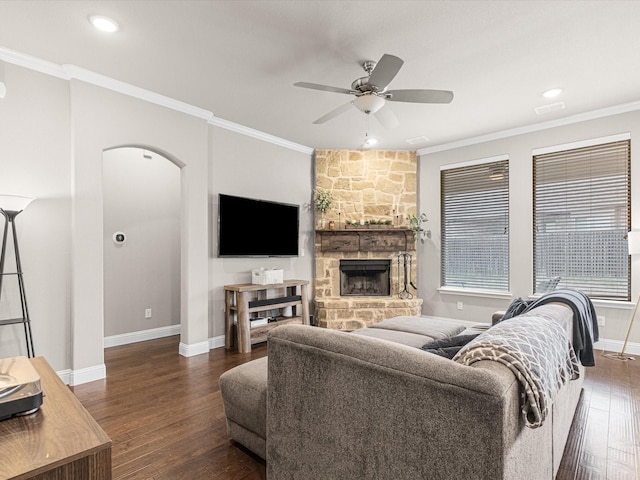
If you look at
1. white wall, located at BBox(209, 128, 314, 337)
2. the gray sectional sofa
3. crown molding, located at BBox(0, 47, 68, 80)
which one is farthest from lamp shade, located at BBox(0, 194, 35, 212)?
the gray sectional sofa

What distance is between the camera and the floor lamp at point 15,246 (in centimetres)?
262

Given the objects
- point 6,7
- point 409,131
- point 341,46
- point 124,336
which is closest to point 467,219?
point 409,131

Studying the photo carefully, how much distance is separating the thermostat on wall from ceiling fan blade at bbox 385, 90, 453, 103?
12.1 feet

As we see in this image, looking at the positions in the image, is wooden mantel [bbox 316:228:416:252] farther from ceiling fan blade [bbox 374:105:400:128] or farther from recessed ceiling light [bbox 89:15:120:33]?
recessed ceiling light [bbox 89:15:120:33]

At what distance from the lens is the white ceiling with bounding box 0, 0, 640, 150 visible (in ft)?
7.66

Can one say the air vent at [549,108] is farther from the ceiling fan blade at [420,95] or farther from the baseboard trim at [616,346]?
the baseboard trim at [616,346]

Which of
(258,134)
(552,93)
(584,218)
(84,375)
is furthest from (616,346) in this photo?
(84,375)

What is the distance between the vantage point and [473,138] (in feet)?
16.7

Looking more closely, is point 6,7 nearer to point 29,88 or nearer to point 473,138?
point 29,88

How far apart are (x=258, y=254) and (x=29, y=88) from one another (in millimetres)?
2835

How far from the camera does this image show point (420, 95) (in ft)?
9.26

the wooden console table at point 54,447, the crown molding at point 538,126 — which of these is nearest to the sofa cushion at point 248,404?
the wooden console table at point 54,447

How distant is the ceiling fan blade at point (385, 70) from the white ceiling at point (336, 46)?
1.04 feet

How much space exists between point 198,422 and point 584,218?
474 centimetres
